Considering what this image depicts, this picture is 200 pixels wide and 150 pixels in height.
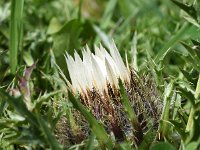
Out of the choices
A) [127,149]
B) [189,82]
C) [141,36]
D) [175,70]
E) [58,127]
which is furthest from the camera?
[141,36]

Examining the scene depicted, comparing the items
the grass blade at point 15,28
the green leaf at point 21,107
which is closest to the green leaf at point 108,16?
the grass blade at point 15,28

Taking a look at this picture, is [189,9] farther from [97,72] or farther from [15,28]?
[15,28]

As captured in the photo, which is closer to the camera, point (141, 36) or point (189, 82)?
point (189, 82)

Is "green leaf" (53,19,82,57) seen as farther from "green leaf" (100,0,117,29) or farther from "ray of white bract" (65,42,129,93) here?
"ray of white bract" (65,42,129,93)

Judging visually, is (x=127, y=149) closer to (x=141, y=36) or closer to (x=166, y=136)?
(x=166, y=136)

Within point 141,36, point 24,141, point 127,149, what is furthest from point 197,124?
point 141,36

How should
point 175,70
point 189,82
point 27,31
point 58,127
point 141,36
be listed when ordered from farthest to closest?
point 27,31, point 141,36, point 175,70, point 189,82, point 58,127

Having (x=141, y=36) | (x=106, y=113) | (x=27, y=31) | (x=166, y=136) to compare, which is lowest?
(x=166, y=136)

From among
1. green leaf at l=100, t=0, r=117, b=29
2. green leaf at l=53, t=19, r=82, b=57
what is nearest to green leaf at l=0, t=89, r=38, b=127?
green leaf at l=53, t=19, r=82, b=57
